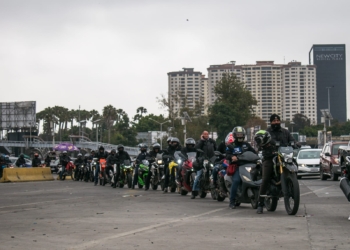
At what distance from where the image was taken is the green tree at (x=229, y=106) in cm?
9081

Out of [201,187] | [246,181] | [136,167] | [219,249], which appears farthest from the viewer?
[136,167]

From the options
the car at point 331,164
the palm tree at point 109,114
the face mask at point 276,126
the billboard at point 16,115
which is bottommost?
the car at point 331,164

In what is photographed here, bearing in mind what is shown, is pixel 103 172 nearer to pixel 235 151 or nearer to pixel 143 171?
pixel 143 171

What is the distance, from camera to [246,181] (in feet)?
48.3

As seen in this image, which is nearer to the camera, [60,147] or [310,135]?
[60,147]

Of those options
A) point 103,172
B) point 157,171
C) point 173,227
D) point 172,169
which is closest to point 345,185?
point 173,227

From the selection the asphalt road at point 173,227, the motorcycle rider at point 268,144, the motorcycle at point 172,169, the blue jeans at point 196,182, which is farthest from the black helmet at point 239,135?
the motorcycle at point 172,169

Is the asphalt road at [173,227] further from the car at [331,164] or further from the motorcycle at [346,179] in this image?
the car at [331,164]

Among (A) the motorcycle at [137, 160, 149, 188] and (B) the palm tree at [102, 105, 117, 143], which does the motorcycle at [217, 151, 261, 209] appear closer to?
(A) the motorcycle at [137, 160, 149, 188]

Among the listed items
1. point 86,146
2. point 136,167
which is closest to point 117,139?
point 86,146

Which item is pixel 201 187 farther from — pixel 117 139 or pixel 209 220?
pixel 117 139

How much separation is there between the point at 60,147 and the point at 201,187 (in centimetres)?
7489

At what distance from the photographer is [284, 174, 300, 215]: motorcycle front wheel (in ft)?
41.8

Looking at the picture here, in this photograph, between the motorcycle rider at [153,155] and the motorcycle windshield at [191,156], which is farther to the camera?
the motorcycle rider at [153,155]
